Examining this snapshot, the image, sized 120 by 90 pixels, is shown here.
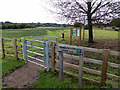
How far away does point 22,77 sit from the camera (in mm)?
3758

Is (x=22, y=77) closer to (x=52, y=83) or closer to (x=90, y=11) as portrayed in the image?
(x=52, y=83)

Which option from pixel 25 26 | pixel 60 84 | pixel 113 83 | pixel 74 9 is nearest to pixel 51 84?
pixel 60 84

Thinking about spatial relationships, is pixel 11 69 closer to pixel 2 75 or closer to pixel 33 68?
pixel 2 75

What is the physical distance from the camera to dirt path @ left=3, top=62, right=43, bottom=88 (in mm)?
3325

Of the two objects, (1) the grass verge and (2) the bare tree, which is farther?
(2) the bare tree

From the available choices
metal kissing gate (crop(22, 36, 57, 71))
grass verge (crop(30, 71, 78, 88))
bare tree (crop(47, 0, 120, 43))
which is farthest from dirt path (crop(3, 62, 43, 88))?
bare tree (crop(47, 0, 120, 43))

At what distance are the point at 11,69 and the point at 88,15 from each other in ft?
20.7

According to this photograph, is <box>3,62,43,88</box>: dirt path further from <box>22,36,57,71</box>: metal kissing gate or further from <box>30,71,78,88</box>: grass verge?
<box>22,36,57,71</box>: metal kissing gate

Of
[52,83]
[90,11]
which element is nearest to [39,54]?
[52,83]

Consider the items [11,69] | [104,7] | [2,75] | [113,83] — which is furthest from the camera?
[104,7]

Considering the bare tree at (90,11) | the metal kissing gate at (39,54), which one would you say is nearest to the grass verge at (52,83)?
the metal kissing gate at (39,54)

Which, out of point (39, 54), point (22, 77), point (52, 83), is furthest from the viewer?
point (39, 54)

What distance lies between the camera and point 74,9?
25.9 ft

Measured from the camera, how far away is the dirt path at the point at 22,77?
3.33 m
